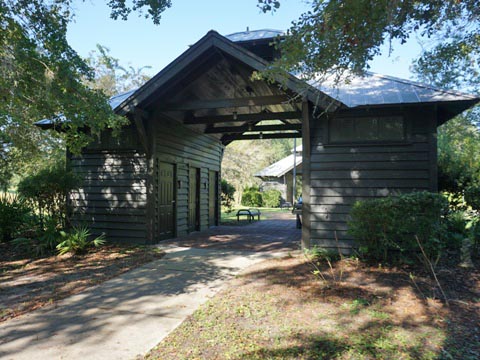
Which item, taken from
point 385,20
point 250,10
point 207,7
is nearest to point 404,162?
point 385,20

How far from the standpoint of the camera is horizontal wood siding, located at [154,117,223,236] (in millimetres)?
9039

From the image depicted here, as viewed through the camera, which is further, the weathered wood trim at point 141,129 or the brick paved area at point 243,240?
the brick paved area at point 243,240

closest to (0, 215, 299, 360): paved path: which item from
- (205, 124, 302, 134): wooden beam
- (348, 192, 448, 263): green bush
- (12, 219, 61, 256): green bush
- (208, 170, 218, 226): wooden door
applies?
(348, 192, 448, 263): green bush

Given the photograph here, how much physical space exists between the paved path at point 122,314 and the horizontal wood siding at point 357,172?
1.73m

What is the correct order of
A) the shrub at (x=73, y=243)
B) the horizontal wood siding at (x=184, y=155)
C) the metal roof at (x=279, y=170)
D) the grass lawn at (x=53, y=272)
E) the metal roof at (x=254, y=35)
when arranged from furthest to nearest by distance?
the metal roof at (x=279, y=170) → the metal roof at (x=254, y=35) → the horizontal wood siding at (x=184, y=155) → the shrub at (x=73, y=243) → the grass lawn at (x=53, y=272)

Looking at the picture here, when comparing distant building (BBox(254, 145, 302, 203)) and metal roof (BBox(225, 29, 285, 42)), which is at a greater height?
metal roof (BBox(225, 29, 285, 42))

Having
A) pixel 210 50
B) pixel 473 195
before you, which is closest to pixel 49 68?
pixel 210 50

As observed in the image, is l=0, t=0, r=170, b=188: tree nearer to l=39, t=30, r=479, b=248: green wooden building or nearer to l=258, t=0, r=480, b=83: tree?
l=39, t=30, r=479, b=248: green wooden building

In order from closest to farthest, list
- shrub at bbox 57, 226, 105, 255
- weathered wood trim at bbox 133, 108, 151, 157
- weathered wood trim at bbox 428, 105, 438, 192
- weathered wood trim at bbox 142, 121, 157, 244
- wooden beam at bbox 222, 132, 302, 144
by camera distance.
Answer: weathered wood trim at bbox 428, 105, 438, 192 → shrub at bbox 57, 226, 105, 255 → weathered wood trim at bbox 133, 108, 151, 157 → weathered wood trim at bbox 142, 121, 157, 244 → wooden beam at bbox 222, 132, 302, 144

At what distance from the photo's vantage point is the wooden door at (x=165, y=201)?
8758 millimetres

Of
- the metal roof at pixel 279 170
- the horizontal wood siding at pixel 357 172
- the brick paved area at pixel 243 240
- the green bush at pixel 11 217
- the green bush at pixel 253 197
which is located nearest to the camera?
the horizontal wood siding at pixel 357 172

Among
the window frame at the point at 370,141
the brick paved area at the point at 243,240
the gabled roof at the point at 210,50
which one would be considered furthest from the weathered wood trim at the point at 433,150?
the brick paved area at the point at 243,240

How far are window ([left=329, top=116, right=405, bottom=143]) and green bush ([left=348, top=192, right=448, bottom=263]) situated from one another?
1706 millimetres

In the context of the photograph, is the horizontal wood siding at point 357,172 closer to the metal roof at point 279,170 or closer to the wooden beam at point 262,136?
the wooden beam at point 262,136
